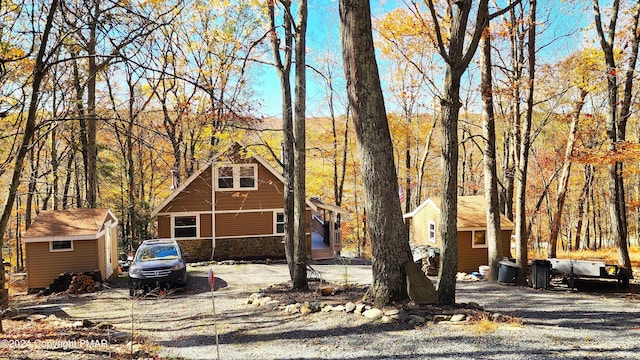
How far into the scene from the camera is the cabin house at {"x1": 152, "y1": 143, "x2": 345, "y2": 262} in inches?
830

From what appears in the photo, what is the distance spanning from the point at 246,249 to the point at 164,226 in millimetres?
3983

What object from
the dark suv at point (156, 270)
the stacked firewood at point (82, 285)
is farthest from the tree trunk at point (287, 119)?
the stacked firewood at point (82, 285)

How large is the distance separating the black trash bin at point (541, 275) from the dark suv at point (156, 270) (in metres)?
10.7

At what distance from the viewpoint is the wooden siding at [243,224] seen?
21500 mm

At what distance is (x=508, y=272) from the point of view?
46.5 ft

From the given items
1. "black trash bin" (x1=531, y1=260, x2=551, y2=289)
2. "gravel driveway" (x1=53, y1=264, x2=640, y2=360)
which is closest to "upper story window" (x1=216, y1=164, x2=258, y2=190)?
"gravel driveway" (x1=53, y1=264, x2=640, y2=360)

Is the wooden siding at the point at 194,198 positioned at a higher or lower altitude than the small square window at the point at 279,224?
higher

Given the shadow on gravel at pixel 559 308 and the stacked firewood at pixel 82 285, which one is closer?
the shadow on gravel at pixel 559 308

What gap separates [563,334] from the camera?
19.9 feet

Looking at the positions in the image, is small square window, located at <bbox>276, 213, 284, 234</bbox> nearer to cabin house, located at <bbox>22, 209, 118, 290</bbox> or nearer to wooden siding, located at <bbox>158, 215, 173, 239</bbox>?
wooden siding, located at <bbox>158, 215, 173, 239</bbox>

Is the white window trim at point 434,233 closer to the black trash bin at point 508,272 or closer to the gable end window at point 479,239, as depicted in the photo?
the gable end window at point 479,239

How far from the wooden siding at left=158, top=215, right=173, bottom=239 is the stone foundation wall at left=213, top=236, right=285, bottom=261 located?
7.56ft

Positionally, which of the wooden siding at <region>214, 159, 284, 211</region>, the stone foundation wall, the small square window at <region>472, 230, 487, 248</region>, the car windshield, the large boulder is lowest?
the stone foundation wall

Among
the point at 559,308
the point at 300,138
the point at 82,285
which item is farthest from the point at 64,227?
the point at 559,308
